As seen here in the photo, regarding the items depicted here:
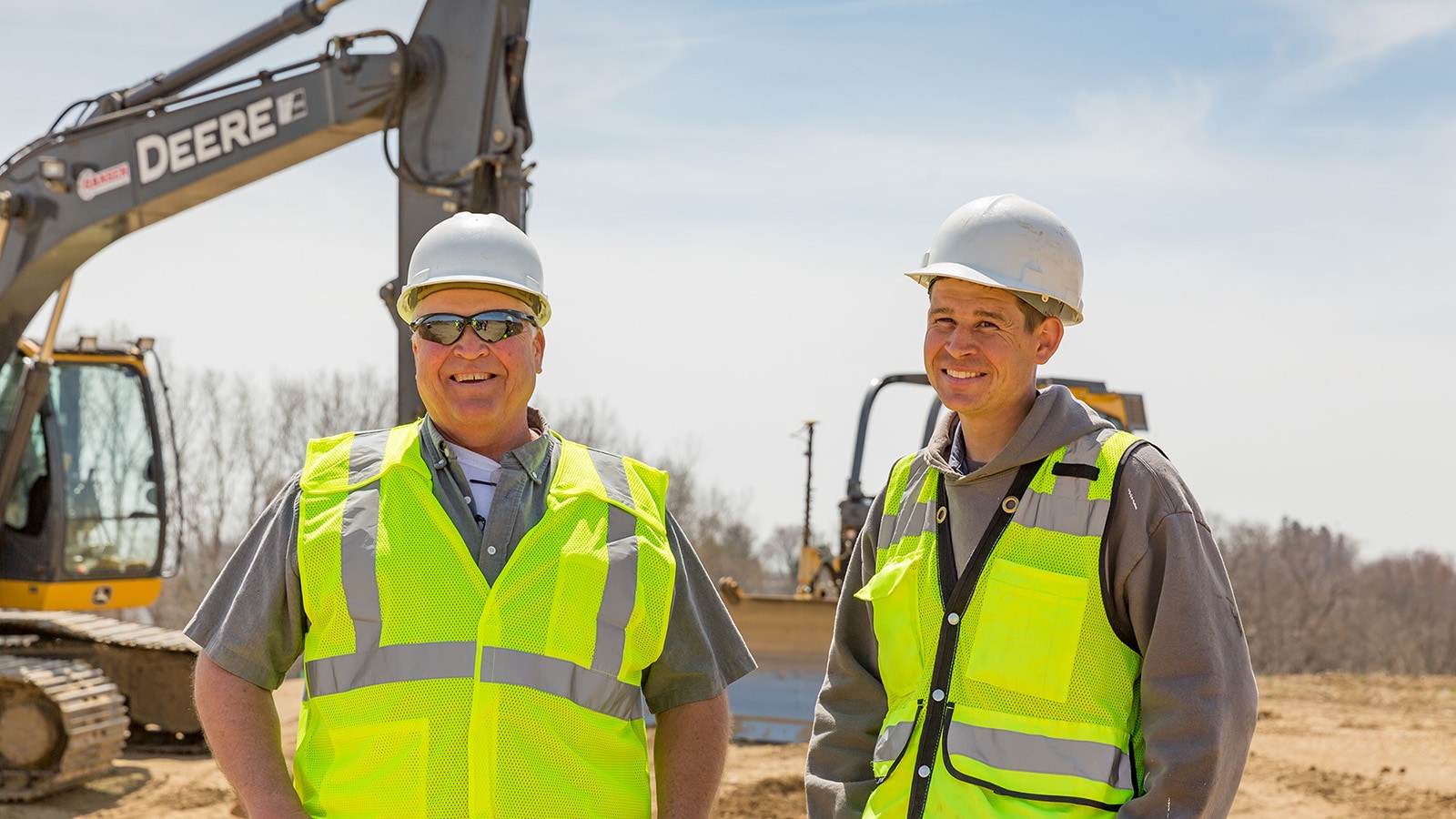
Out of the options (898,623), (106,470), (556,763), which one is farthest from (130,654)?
(898,623)

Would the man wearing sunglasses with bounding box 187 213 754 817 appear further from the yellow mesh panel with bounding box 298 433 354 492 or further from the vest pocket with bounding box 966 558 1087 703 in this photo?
the vest pocket with bounding box 966 558 1087 703

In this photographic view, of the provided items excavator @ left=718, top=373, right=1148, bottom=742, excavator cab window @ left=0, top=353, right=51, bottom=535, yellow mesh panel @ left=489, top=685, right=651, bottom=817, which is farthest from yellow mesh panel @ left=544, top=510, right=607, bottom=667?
excavator cab window @ left=0, top=353, right=51, bottom=535

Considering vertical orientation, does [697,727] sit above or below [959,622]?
below

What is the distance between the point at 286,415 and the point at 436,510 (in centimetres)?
3530

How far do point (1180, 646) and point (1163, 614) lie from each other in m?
0.06

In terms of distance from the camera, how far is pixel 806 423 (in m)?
10.4

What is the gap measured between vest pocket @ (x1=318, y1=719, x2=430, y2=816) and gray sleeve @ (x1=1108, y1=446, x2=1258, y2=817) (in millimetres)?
1249

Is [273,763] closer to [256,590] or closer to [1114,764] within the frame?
Answer: [256,590]

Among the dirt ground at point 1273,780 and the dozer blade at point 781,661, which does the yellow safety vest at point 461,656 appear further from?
the dozer blade at point 781,661

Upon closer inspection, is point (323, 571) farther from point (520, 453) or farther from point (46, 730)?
point (46, 730)

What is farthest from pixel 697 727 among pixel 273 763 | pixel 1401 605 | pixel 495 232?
pixel 1401 605

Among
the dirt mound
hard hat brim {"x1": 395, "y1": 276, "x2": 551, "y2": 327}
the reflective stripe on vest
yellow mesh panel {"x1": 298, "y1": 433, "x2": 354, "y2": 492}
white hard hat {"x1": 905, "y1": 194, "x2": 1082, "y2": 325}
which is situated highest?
white hard hat {"x1": 905, "y1": 194, "x2": 1082, "y2": 325}

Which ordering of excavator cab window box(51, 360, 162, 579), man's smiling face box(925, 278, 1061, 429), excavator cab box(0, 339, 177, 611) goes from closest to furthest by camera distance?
man's smiling face box(925, 278, 1061, 429)
excavator cab box(0, 339, 177, 611)
excavator cab window box(51, 360, 162, 579)

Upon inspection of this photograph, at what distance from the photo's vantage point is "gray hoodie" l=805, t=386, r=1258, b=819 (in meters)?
2.26
